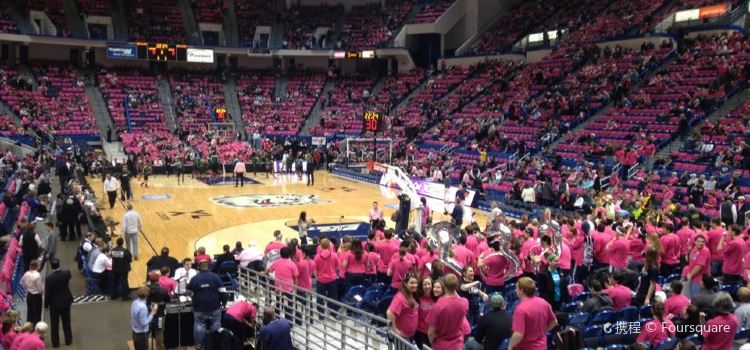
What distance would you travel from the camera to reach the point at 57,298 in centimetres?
993

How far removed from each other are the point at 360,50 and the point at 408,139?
13.6 m

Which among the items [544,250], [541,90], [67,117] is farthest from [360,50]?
[544,250]

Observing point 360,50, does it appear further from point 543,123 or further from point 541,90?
point 543,123

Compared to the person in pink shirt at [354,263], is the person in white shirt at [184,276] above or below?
below

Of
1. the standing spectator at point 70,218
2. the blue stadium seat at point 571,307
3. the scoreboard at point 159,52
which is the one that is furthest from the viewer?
the scoreboard at point 159,52

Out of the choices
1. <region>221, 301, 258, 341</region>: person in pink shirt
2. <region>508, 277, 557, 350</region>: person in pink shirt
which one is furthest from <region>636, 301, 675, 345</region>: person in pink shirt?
<region>221, 301, 258, 341</region>: person in pink shirt

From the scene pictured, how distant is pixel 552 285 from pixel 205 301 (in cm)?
480

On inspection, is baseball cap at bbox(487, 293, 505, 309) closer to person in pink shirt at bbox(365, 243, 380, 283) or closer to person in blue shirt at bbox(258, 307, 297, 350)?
person in blue shirt at bbox(258, 307, 297, 350)

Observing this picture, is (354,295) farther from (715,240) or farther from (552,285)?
(715,240)

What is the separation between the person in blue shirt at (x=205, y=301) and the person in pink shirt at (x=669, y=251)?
24.0ft

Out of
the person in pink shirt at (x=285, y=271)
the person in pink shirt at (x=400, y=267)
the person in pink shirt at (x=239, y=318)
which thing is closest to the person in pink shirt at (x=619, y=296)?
the person in pink shirt at (x=400, y=267)

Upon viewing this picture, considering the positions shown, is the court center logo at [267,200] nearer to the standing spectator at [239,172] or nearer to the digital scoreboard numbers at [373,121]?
the standing spectator at [239,172]

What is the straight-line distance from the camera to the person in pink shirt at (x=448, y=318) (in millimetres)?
6125

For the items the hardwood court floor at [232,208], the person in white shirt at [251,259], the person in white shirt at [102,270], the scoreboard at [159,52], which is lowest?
the hardwood court floor at [232,208]
